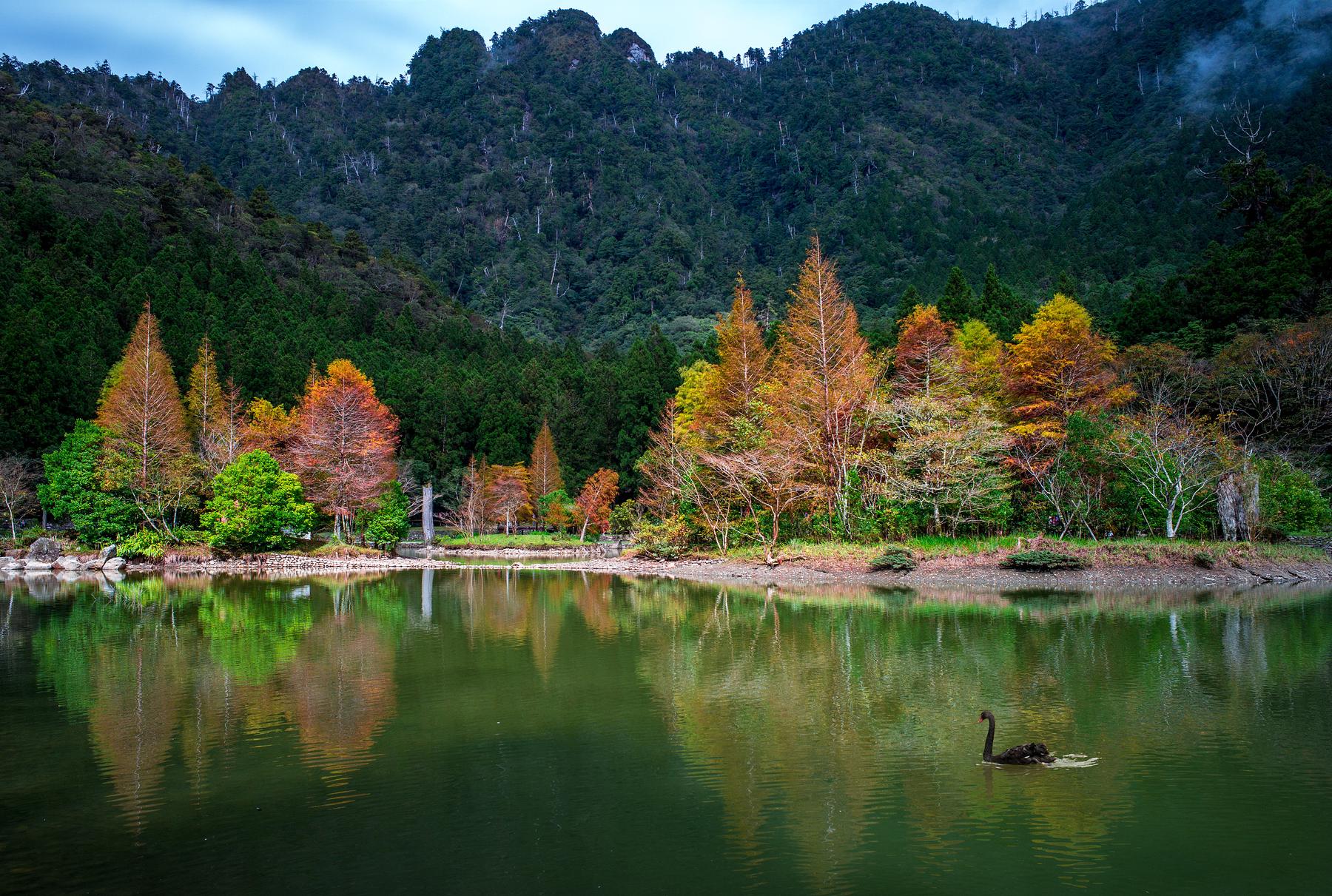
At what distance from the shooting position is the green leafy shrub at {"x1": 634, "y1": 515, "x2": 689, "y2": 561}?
33.9m

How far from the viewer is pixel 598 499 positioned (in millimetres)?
46000

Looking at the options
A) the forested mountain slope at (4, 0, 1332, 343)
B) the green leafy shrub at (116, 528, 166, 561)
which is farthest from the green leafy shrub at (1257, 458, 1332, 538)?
the forested mountain slope at (4, 0, 1332, 343)

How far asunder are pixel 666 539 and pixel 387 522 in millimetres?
14163

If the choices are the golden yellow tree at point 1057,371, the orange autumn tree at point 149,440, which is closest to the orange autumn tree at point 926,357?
the golden yellow tree at point 1057,371

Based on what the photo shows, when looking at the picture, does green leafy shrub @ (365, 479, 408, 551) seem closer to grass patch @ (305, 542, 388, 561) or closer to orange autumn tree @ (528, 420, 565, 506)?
grass patch @ (305, 542, 388, 561)

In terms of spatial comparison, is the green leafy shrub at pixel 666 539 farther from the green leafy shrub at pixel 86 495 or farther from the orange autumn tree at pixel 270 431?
the green leafy shrub at pixel 86 495

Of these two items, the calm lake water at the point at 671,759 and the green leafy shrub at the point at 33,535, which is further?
the green leafy shrub at the point at 33,535

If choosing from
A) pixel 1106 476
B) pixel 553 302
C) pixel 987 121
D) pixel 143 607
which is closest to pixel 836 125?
pixel 987 121

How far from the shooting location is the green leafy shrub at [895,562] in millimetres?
25625

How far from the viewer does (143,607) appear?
812 inches

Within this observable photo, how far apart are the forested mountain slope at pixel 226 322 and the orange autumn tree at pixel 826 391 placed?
846 inches

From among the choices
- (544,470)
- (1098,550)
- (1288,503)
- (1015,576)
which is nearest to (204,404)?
(544,470)

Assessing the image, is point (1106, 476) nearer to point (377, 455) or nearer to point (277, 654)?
point (277, 654)

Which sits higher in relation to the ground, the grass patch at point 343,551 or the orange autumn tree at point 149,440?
the orange autumn tree at point 149,440
